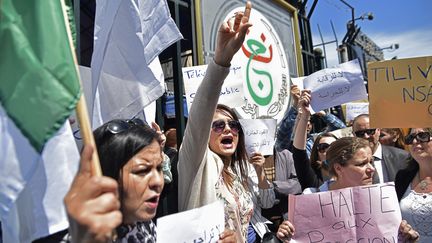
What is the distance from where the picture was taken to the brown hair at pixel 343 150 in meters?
1.92

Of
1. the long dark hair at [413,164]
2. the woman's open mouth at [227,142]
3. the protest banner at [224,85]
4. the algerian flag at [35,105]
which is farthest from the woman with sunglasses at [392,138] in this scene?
the algerian flag at [35,105]

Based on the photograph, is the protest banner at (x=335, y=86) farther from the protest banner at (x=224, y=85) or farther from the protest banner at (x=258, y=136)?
the protest banner at (x=224, y=85)

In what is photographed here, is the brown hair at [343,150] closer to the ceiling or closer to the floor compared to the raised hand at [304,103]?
closer to the floor

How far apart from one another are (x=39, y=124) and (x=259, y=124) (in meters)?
1.71

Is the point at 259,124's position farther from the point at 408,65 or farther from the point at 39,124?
the point at 39,124

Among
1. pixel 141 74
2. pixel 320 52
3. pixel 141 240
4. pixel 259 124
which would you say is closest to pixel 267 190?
pixel 259 124

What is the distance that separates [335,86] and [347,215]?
152 cm

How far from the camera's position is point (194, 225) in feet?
4.17

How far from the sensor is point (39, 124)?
851mm

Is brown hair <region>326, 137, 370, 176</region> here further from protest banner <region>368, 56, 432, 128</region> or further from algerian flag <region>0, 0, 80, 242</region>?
algerian flag <region>0, 0, 80, 242</region>

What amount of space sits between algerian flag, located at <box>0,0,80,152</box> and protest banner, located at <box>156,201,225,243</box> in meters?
0.48

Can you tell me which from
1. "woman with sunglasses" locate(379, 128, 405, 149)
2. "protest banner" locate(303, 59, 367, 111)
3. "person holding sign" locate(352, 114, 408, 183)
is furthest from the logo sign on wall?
"person holding sign" locate(352, 114, 408, 183)

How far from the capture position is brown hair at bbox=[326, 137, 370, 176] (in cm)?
192

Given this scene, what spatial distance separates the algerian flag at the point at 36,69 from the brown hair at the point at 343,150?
1.43 metres
